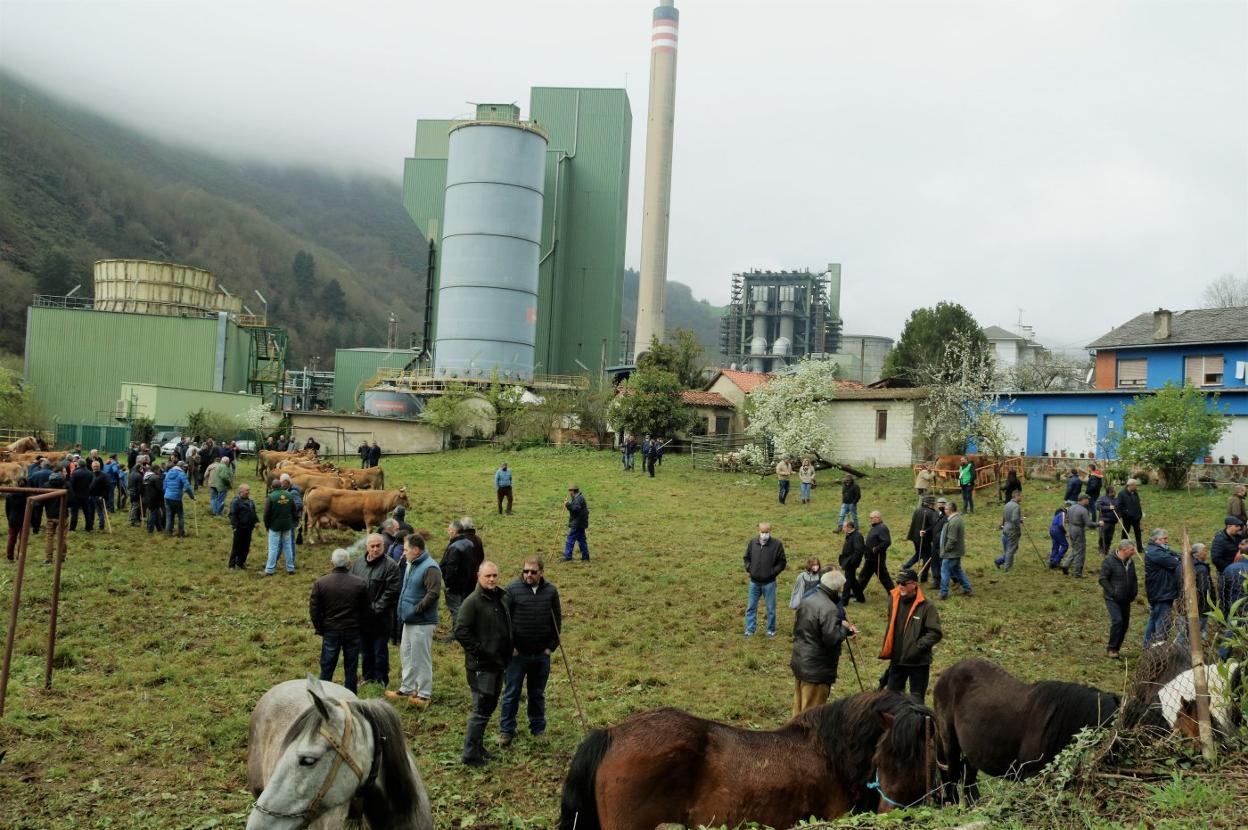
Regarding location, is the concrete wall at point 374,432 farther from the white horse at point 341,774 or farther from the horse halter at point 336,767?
the horse halter at point 336,767

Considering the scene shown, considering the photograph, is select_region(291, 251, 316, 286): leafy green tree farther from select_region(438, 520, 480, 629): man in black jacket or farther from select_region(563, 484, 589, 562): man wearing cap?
select_region(438, 520, 480, 629): man in black jacket

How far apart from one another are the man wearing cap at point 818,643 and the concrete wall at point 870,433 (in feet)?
91.6

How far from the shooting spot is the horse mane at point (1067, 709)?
638 cm

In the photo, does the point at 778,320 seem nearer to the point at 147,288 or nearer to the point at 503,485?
the point at 147,288

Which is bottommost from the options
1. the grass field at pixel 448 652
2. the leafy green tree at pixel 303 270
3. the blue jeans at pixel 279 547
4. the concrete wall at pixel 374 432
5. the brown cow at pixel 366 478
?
the grass field at pixel 448 652

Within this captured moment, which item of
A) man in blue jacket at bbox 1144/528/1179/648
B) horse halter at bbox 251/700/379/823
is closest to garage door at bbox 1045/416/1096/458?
man in blue jacket at bbox 1144/528/1179/648

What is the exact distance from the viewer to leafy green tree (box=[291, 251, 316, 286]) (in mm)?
118062

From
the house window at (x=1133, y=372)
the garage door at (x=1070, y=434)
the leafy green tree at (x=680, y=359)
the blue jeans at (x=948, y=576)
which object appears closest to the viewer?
the blue jeans at (x=948, y=576)

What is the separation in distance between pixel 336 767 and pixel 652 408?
35.8 m

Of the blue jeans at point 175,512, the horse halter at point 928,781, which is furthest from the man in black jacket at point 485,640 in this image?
the blue jeans at point 175,512

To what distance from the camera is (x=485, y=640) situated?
7.98 meters

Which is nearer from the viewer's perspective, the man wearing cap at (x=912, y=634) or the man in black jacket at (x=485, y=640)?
the man in black jacket at (x=485, y=640)

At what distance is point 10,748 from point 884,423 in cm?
3258

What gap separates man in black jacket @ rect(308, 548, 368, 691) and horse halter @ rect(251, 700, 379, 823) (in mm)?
4511
